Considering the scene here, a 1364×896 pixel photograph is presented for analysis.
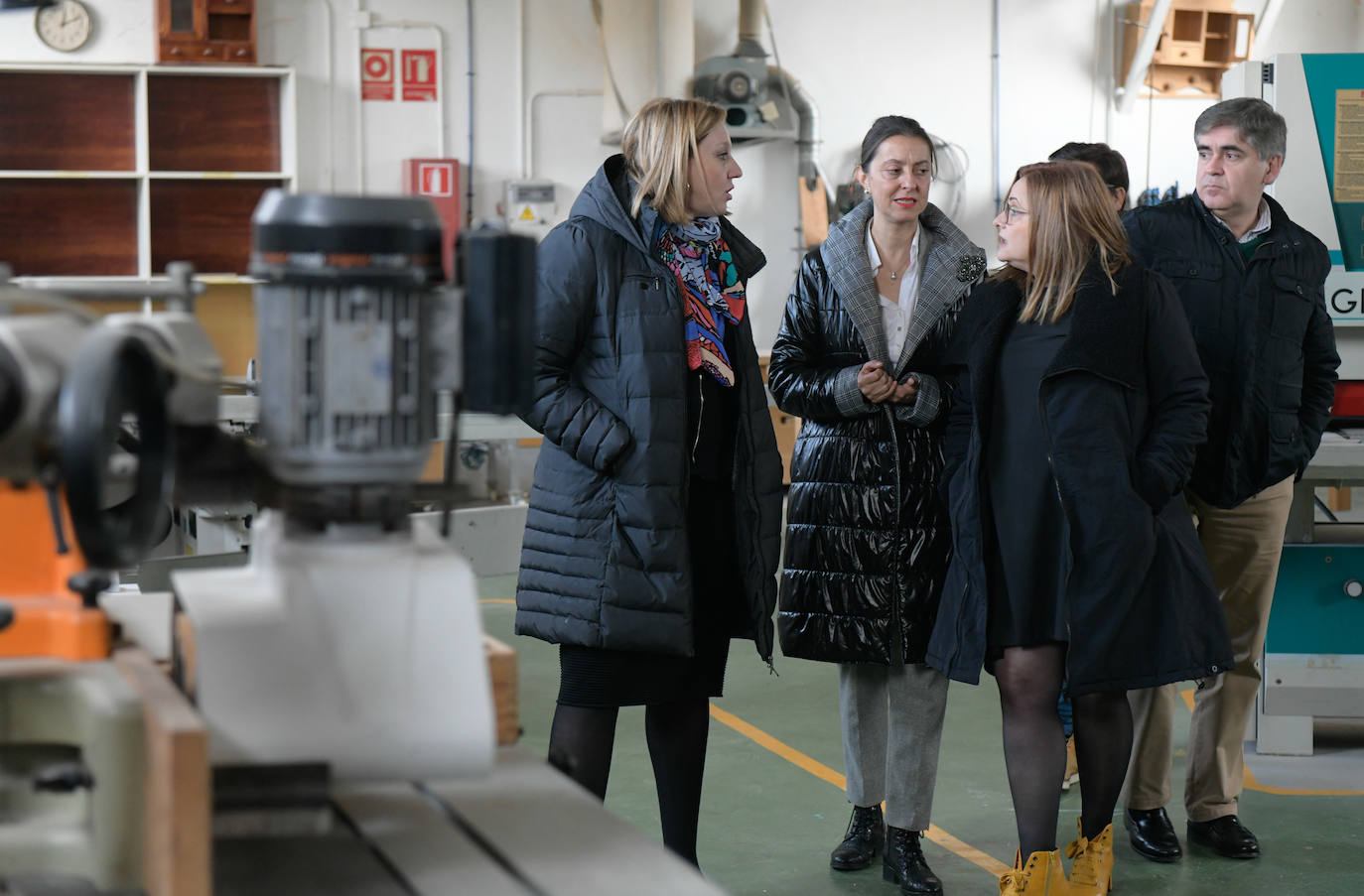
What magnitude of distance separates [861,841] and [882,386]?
0.85 meters

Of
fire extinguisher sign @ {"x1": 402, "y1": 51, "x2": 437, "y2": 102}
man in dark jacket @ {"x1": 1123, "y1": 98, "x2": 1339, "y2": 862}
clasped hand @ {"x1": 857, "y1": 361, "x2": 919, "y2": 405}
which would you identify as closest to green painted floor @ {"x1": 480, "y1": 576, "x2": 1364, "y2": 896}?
man in dark jacket @ {"x1": 1123, "y1": 98, "x2": 1339, "y2": 862}

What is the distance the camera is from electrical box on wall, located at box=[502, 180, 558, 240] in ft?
23.2

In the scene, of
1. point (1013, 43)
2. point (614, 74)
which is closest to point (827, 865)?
point (614, 74)

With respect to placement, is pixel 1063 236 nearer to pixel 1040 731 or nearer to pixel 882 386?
pixel 882 386

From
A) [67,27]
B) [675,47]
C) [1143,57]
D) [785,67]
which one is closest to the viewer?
[67,27]

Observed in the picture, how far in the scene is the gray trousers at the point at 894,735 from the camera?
8.27ft

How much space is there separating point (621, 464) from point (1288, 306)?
1381 mm

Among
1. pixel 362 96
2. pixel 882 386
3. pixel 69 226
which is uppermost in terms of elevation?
pixel 362 96

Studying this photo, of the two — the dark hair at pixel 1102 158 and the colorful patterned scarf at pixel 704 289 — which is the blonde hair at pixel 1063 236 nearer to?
the colorful patterned scarf at pixel 704 289

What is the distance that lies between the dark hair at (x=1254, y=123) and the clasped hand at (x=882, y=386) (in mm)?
806

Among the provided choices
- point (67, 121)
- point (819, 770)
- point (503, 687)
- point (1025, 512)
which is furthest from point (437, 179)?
point (503, 687)

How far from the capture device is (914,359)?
8.29ft

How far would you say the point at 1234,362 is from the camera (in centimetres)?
271

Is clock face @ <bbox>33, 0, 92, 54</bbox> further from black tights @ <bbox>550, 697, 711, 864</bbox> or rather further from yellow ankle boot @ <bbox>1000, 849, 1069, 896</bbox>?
yellow ankle boot @ <bbox>1000, 849, 1069, 896</bbox>
